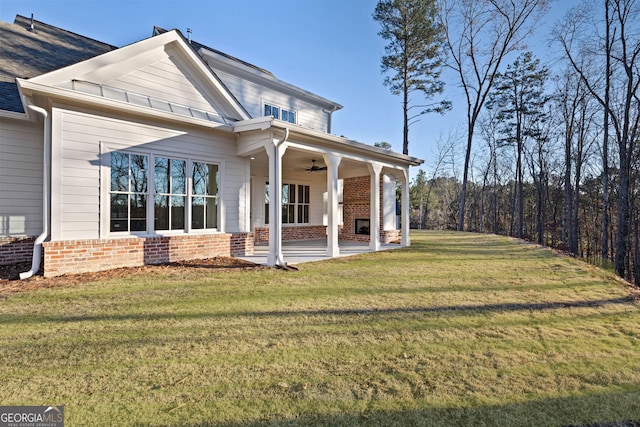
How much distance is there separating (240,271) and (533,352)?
4.94 m

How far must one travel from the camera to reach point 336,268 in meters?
6.76

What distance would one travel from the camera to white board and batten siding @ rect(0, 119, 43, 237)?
6301mm

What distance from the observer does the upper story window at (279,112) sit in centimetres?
1184

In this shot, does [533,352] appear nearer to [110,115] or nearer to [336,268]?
[336,268]

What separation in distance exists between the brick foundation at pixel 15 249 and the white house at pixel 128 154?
0.02 m

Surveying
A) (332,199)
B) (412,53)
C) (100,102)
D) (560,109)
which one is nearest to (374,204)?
(332,199)

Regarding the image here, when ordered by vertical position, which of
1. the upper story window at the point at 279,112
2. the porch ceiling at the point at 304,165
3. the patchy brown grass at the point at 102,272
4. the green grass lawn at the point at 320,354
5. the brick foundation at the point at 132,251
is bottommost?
the green grass lawn at the point at 320,354

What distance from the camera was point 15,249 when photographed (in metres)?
6.46

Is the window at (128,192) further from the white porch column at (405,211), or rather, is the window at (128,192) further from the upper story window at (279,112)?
the white porch column at (405,211)

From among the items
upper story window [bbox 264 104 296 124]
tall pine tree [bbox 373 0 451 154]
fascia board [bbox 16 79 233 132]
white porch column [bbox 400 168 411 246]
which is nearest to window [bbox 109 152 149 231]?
fascia board [bbox 16 79 233 132]

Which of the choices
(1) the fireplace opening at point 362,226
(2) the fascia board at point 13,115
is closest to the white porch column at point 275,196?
(2) the fascia board at point 13,115

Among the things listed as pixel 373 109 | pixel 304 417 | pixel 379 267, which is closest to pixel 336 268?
pixel 379 267

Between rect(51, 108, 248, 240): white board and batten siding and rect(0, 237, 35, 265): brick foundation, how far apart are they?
2.20m

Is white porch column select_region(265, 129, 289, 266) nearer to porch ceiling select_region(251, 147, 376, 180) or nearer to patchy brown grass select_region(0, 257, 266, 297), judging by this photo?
patchy brown grass select_region(0, 257, 266, 297)
